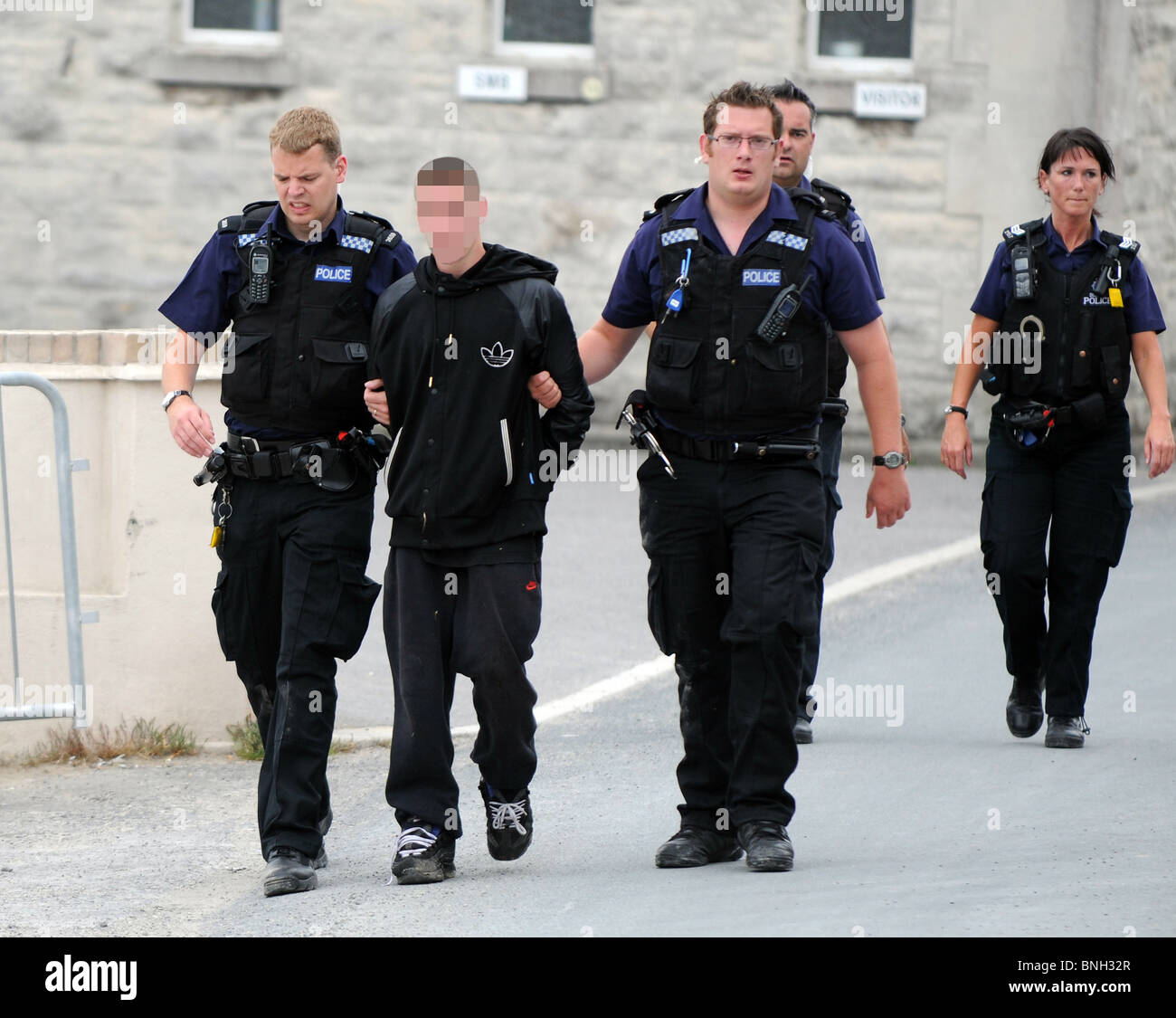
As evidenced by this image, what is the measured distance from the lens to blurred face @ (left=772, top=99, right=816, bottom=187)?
717 centimetres

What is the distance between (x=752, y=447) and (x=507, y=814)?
1.29 metres

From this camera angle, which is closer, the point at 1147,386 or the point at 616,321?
the point at 616,321

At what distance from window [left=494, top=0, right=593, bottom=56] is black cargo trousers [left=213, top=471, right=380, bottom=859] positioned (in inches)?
394

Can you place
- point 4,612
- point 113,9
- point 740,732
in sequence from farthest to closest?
point 113,9
point 4,612
point 740,732

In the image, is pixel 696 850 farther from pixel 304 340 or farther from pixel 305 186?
pixel 305 186

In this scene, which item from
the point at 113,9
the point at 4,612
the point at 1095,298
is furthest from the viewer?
the point at 113,9

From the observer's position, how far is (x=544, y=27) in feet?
49.6

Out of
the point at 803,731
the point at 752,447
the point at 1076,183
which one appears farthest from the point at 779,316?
the point at 803,731

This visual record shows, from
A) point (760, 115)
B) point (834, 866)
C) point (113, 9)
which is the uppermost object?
point (113, 9)

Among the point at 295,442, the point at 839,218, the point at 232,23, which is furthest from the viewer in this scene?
the point at 232,23

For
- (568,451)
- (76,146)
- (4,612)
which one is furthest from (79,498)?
(76,146)

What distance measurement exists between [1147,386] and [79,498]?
13.9ft
